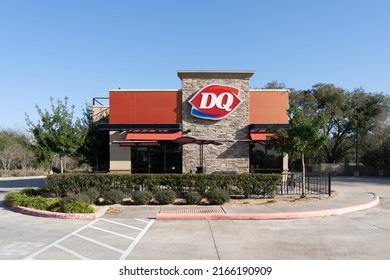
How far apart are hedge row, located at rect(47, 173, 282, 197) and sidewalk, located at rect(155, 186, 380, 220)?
1.58 meters

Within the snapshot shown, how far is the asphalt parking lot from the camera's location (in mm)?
7477

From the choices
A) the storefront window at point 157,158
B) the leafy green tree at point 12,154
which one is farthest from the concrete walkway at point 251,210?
the leafy green tree at point 12,154

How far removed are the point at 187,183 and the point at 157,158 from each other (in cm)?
790

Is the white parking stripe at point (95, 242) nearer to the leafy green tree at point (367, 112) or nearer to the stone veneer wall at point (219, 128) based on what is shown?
the stone veneer wall at point (219, 128)

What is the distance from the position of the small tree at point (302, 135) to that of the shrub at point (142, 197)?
623 centimetres

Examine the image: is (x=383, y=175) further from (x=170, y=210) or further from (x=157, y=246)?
(x=157, y=246)

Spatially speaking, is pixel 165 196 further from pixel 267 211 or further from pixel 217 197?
pixel 267 211

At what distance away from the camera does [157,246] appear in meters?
8.23

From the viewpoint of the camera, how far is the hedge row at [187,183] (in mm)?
15641

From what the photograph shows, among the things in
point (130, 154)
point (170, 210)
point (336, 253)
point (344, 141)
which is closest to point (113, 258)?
point (336, 253)

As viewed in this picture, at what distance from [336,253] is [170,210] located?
687cm

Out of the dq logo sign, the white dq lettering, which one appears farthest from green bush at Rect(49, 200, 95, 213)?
→ the white dq lettering

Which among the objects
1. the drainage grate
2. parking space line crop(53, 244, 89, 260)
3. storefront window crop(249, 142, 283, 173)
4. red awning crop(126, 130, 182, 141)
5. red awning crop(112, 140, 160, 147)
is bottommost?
the drainage grate

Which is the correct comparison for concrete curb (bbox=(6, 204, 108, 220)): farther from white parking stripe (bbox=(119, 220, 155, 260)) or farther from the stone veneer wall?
the stone veneer wall
